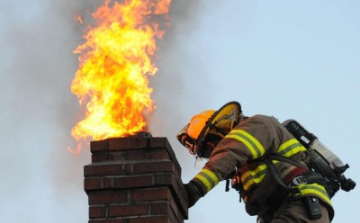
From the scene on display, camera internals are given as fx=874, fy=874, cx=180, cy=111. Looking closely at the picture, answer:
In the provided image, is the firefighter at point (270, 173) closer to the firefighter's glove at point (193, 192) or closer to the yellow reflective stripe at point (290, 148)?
the yellow reflective stripe at point (290, 148)

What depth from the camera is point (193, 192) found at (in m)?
6.46

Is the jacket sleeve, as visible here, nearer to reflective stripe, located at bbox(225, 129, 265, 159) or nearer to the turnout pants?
reflective stripe, located at bbox(225, 129, 265, 159)

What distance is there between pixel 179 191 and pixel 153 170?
331mm

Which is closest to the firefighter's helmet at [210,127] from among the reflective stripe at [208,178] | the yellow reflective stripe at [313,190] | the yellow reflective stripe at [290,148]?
the yellow reflective stripe at [290,148]

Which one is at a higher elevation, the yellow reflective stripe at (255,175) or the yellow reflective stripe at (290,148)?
the yellow reflective stripe at (290,148)

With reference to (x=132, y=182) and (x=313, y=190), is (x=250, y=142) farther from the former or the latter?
(x=132, y=182)

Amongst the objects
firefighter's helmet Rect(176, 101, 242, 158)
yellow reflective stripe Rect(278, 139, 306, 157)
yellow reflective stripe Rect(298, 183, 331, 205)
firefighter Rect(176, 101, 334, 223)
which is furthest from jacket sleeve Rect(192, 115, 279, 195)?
firefighter's helmet Rect(176, 101, 242, 158)

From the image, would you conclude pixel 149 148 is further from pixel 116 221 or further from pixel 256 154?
pixel 256 154

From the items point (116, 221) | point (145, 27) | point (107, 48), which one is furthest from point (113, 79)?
point (116, 221)

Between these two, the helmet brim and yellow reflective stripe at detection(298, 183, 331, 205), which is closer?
yellow reflective stripe at detection(298, 183, 331, 205)

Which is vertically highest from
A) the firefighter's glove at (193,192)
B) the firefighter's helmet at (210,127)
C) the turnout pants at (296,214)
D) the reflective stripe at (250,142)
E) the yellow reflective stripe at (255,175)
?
the firefighter's helmet at (210,127)

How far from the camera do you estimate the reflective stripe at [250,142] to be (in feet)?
22.8

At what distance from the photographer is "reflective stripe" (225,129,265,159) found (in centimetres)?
694

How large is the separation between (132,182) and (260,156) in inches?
59.5
